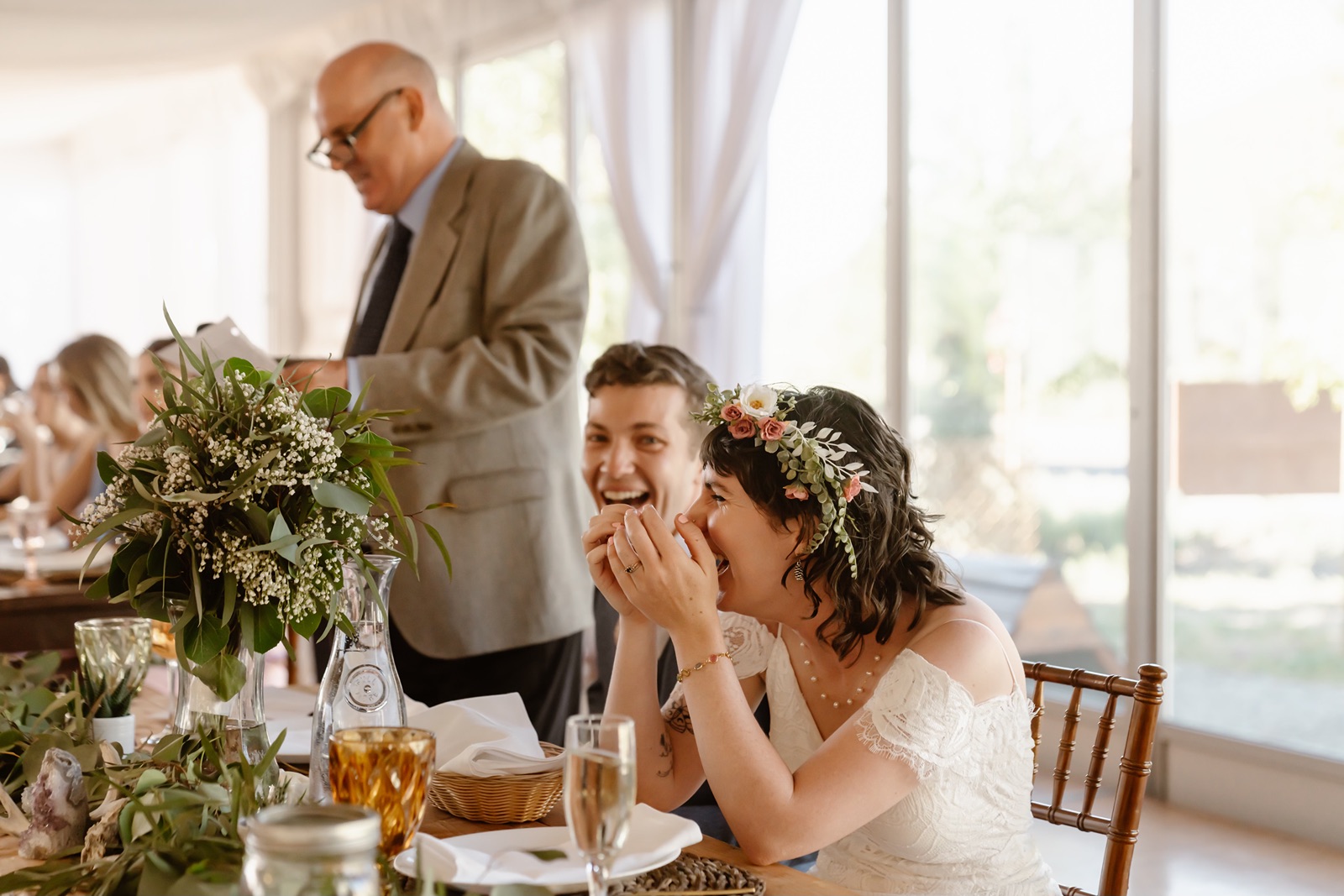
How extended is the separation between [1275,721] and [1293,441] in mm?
739

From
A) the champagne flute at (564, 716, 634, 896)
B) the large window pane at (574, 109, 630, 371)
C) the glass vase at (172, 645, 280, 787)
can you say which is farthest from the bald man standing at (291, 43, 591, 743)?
the large window pane at (574, 109, 630, 371)

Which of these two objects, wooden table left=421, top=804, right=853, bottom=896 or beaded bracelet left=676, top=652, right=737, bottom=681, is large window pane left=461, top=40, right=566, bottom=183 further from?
wooden table left=421, top=804, right=853, bottom=896

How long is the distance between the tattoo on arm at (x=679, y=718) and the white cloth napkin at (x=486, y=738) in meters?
0.20

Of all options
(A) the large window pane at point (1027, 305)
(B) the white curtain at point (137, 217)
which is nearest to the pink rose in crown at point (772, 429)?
(A) the large window pane at point (1027, 305)

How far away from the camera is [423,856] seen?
998 millimetres

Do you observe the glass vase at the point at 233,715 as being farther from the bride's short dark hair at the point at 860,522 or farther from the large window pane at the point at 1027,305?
the large window pane at the point at 1027,305

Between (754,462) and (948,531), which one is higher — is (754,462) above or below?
above

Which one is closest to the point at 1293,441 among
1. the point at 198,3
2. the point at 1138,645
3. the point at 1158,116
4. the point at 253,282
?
the point at 1138,645

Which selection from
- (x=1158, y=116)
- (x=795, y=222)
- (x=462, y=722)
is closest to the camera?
(x=462, y=722)

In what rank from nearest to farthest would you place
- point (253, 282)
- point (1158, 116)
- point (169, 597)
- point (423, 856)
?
point (423, 856), point (169, 597), point (1158, 116), point (253, 282)

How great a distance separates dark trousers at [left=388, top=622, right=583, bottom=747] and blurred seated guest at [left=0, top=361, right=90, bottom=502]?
305 centimetres

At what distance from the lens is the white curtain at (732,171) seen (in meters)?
4.46

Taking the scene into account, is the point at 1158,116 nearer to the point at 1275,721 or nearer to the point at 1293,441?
the point at 1293,441

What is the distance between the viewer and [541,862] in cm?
106
